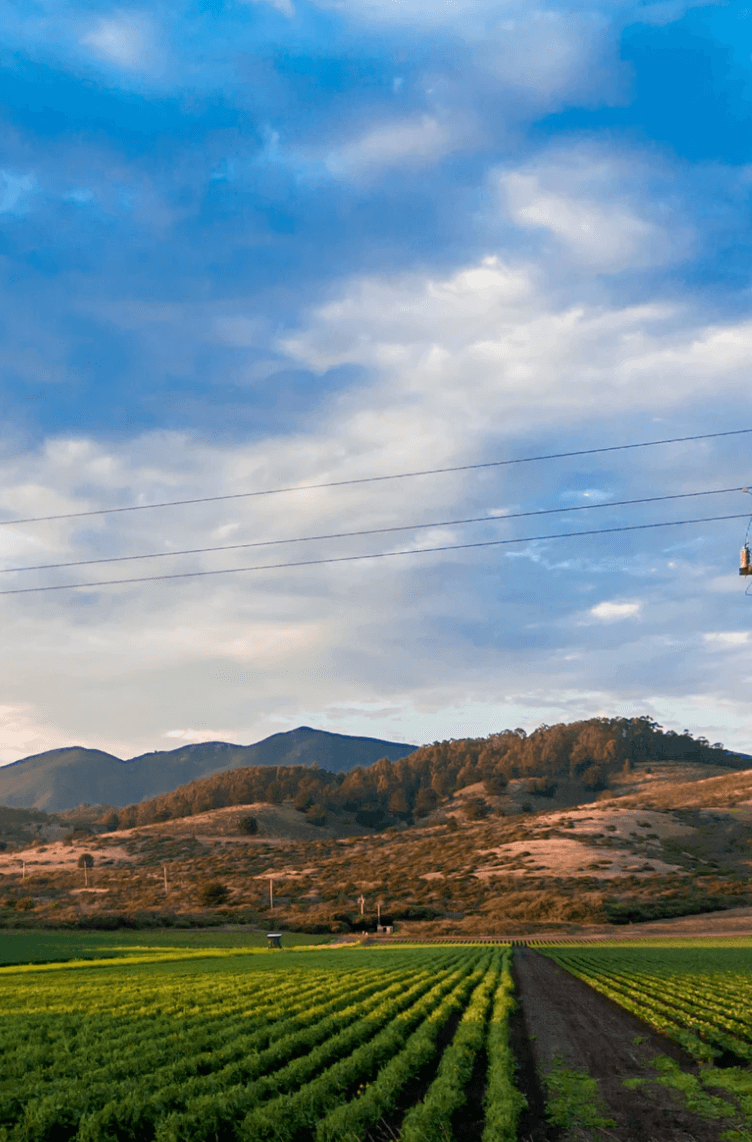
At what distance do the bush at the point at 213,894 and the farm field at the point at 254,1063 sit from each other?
83.9 m

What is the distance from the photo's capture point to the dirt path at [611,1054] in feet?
44.7

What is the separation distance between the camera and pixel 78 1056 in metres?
15.9

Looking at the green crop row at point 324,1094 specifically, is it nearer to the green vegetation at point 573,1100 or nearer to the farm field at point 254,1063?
the farm field at point 254,1063

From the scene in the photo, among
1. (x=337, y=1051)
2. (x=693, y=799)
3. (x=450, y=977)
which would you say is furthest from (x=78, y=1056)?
(x=693, y=799)

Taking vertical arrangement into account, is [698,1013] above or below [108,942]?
above

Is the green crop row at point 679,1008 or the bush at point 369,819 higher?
the green crop row at point 679,1008

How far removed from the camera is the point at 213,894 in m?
110

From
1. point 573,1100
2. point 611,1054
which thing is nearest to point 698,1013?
point 611,1054

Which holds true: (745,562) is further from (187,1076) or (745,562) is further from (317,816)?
(317,816)

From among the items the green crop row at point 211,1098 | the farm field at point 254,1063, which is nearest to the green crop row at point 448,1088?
the farm field at point 254,1063

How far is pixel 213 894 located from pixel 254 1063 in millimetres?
102900

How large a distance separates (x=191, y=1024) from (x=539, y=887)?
9459cm

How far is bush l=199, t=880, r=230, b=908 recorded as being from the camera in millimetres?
108312

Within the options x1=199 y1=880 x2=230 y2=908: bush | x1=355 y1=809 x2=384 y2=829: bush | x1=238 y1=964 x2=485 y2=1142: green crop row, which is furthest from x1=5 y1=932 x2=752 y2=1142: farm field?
x1=355 y1=809 x2=384 y2=829: bush
